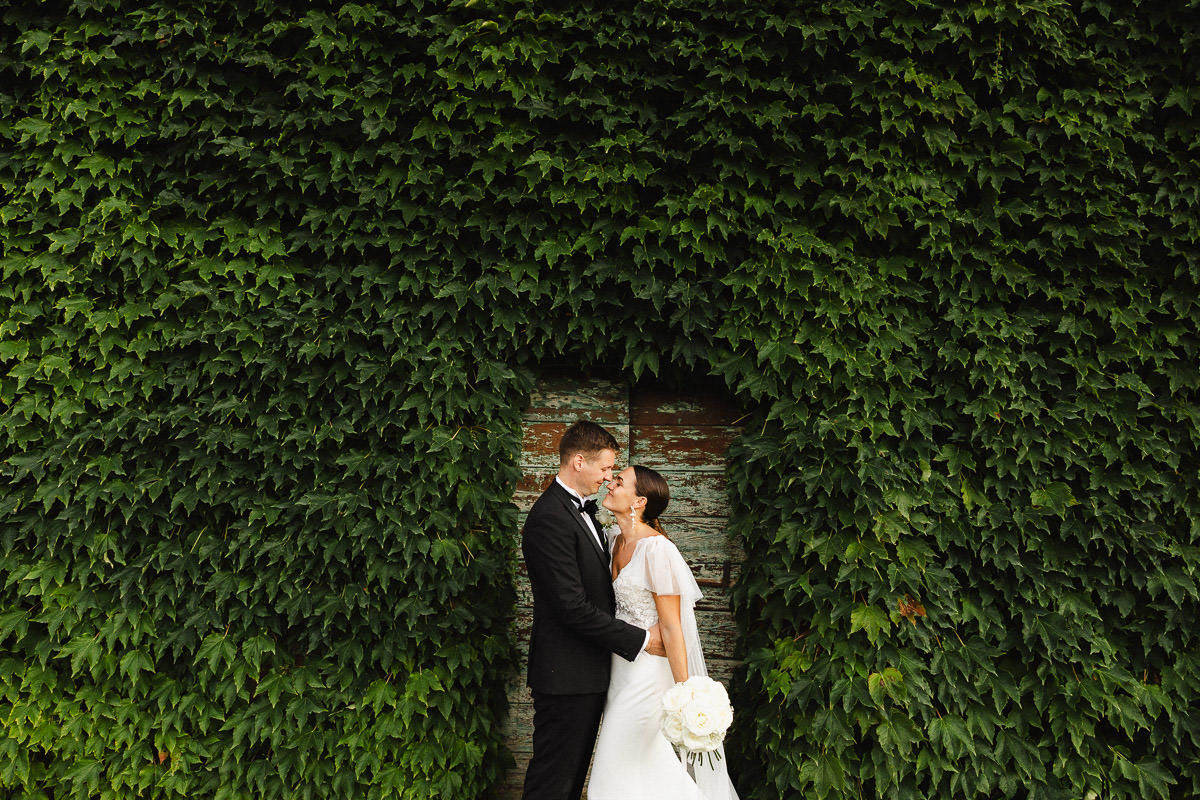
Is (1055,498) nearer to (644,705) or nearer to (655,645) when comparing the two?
(655,645)

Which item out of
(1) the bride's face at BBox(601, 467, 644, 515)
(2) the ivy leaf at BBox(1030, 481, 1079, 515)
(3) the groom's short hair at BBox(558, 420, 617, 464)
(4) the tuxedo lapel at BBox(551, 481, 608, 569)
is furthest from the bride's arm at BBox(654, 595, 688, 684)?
(2) the ivy leaf at BBox(1030, 481, 1079, 515)

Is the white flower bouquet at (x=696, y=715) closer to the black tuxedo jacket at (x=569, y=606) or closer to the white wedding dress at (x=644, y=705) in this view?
the white wedding dress at (x=644, y=705)

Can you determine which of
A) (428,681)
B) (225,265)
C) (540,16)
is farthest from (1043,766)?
(225,265)

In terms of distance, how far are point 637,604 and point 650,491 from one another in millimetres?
606

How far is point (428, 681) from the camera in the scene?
4262mm

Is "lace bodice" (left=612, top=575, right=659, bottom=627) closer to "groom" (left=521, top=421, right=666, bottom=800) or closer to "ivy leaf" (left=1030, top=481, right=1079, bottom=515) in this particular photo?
"groom" (left=521, top=421, right=666, bottom=800)

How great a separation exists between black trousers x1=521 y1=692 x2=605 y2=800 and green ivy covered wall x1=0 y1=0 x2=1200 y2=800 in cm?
67

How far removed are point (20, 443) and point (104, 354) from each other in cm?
74

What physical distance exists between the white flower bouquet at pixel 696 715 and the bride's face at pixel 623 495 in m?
0.93

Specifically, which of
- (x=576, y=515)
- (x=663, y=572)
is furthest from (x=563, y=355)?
(x=663, y=572)

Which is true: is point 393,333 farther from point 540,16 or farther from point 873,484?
point 873,484

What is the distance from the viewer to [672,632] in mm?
3729

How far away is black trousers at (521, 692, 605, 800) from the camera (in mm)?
3738

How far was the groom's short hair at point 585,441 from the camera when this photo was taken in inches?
155
